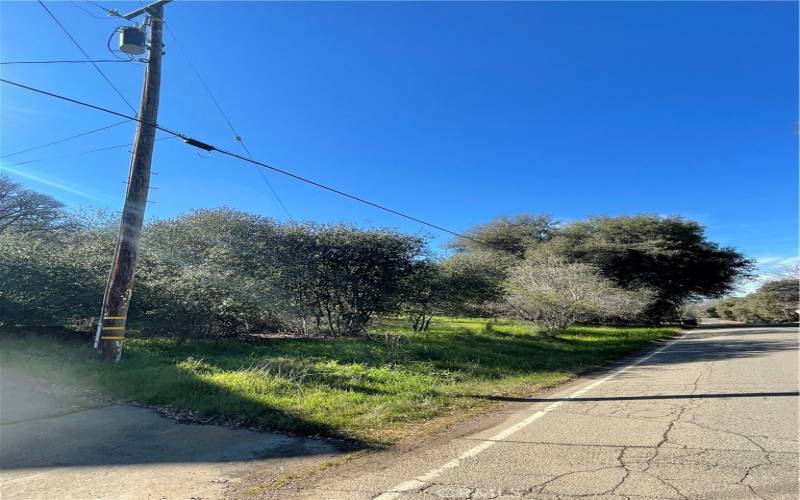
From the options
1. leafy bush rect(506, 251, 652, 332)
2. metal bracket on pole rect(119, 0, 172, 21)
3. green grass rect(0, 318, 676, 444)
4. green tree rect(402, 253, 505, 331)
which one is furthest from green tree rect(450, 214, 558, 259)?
metal bracket on pole rect(119, 0, 172, 21)

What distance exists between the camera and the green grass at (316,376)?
22.2 feet

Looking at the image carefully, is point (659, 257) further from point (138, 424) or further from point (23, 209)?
point (23, 209)

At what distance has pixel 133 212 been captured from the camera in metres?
10.2

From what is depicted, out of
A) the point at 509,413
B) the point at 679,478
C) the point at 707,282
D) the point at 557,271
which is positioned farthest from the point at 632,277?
the point at 679,478

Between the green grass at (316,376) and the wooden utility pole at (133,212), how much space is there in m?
0.54

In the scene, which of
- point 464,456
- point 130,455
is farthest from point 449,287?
point 130,455

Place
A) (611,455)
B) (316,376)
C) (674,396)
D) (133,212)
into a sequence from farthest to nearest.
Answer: (133,212) → (316,376) → (674,396) → (611,455)

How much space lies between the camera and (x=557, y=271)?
24.9 m

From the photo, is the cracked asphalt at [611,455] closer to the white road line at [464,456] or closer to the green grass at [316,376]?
the white road line at [464,456]

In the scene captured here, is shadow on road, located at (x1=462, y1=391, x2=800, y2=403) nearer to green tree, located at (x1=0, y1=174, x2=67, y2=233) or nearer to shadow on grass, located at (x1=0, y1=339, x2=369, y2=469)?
shadow on grass, located at (x1=0, y1=339, x2=369, y2=469)

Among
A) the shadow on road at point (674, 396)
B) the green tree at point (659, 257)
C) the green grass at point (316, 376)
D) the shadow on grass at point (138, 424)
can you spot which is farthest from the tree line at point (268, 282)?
the green tree at point (659, 257)

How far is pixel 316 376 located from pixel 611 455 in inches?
213

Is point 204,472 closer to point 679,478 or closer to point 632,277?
point 679,478

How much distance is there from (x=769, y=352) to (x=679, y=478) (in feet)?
45.1
